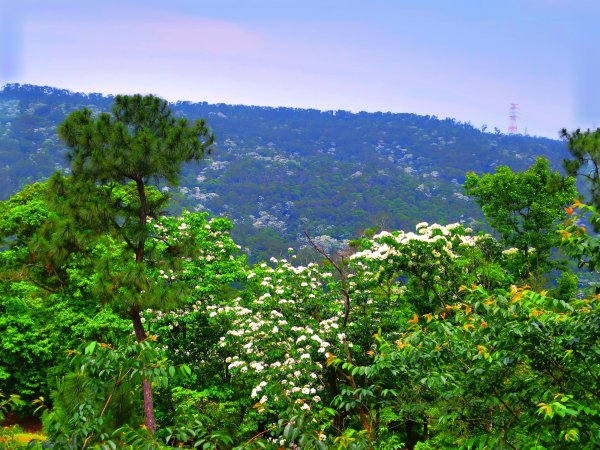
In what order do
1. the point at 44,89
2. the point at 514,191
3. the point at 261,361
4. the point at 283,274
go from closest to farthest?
1. the point at 261,361
2. the point at 283,274
3. the point at 514,191
4. the point at 44,89

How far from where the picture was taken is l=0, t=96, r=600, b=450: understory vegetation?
5977mm

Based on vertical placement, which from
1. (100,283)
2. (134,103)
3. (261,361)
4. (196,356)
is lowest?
(196,356)

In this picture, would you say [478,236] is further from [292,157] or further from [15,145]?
[292,157]

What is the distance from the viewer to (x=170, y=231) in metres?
23.4

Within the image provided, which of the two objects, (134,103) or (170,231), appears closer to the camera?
(134,103)

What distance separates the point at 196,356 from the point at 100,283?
214 inches

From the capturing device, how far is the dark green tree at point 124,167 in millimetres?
17766

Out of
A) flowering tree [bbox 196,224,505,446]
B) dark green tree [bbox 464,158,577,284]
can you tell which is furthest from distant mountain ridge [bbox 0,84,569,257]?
flowering tree [bbox 196,224,505,446]

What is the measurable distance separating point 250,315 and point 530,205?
1723 cm

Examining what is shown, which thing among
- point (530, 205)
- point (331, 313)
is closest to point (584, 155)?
point (530, 205)

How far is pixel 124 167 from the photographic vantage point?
17.8 metres

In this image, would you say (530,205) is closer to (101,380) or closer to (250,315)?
(250,315)

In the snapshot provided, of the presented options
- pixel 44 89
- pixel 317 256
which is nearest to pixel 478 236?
pixel 317 256

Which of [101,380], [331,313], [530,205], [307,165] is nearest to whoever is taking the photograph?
[101,380]
